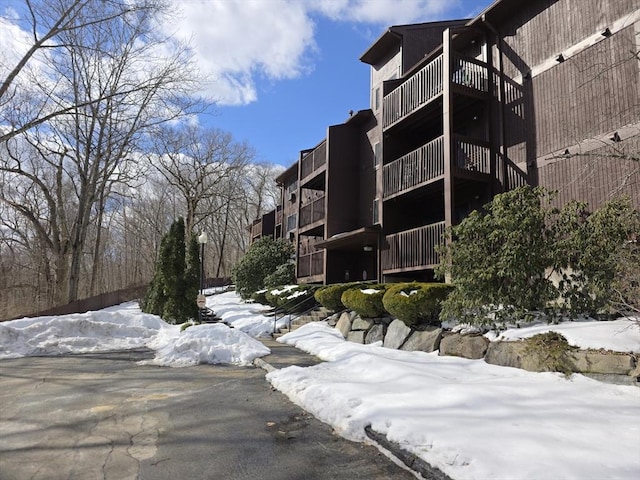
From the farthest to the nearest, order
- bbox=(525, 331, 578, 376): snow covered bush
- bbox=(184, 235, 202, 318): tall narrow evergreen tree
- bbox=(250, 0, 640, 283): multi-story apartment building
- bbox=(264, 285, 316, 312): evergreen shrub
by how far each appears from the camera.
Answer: bbox=(184, 235, 202, 318): tall narrow evergreen tree < bbox=(264, 285, 316, 312): evergreen shrub < bbox=(250, 0, 640, 283): multi-story apartment building < bbox=(525, 331, 578, 376): snow covered bush

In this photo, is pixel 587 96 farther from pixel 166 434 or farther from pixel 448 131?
pixel 166 434

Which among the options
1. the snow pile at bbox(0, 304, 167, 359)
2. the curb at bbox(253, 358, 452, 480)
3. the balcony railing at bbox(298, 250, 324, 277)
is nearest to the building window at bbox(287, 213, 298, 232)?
the balcony railing at bbox(298, 250, 324, 277)

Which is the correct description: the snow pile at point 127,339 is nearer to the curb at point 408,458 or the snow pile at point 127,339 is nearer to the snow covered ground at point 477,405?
the snow covered ground at point 477,405

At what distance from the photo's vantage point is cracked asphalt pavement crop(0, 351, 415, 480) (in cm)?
386

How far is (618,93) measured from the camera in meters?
9.91

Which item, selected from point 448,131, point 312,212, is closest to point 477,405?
point 448,131

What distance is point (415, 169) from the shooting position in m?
14.8

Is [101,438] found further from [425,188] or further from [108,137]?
[108,137]

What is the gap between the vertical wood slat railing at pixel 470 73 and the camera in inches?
542

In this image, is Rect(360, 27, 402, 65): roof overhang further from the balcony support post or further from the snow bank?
the snow bank

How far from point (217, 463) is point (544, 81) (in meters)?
12.3

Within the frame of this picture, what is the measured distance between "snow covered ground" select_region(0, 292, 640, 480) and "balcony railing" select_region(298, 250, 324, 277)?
1023 cm

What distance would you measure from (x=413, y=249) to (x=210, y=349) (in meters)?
7.16

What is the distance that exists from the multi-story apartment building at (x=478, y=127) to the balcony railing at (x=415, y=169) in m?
0.05
